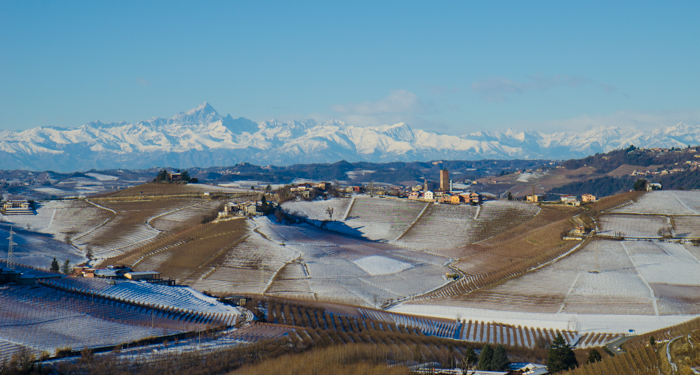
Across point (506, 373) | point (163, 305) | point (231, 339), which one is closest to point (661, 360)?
point (506, 373)

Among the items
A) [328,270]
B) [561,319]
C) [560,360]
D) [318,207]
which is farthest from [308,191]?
[560,360]

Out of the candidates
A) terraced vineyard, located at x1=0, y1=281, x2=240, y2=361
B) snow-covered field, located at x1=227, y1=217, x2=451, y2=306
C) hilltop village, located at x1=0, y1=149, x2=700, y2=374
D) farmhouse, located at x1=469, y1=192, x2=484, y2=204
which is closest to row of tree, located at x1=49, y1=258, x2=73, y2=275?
hilltop village, located at x1=0, y1=149, x2=700, y2=374

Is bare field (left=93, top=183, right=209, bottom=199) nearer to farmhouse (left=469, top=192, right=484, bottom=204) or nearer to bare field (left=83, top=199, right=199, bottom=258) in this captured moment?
bare field (left=83, top=199, right=199, bottom=258)

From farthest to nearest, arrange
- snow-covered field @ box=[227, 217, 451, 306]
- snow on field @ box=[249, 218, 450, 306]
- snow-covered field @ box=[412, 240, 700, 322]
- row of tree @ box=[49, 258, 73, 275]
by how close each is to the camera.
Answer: row of tree @ box=[49, 258, 73, 275] → snow-covered field @ box=[227, 217, 451, 306] → snow on field @ box=[249, 218, 450, 306] → snow-covered field @ box=[412, 240, 700, 322]

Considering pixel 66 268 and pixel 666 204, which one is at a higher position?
pixel 666 204

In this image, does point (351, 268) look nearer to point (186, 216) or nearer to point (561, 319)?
point (561, 319)

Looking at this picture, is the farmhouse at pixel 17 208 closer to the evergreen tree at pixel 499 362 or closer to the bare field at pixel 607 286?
the bare field at pixel 607 286

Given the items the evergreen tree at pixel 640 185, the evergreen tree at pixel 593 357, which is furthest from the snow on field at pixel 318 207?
the evergreen tree at pixel 593 357
